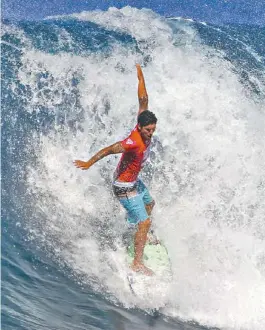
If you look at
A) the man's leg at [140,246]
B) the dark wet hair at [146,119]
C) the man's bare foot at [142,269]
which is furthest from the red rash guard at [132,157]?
the man's bare foot at [142,269]

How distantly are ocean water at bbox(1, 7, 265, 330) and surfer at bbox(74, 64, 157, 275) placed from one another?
612mm

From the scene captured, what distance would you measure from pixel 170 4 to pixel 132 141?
516 centimetres

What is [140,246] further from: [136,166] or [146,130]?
[146,130]

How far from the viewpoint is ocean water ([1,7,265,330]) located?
504 centimetres

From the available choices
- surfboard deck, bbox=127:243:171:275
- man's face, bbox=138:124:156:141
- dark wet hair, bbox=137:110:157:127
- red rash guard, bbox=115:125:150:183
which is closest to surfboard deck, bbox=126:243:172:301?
surfboard deck, bbox=127:243:171:275

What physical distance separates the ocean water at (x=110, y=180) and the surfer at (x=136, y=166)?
612 millimetres

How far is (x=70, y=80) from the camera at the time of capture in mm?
7332

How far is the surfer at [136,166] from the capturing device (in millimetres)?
4438

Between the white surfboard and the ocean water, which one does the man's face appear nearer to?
the white surfboard

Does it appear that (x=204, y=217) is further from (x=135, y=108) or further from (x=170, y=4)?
(x=170, y=4)

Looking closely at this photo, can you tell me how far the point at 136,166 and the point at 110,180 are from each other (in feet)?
6.12

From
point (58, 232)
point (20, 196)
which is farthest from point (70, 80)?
point (58, 232)

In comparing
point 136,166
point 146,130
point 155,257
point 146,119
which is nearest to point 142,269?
point 155,257

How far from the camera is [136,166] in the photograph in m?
4.74
